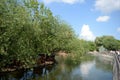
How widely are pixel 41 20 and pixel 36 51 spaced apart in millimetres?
6976

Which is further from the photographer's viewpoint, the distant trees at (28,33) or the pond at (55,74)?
the pond at (55,74)

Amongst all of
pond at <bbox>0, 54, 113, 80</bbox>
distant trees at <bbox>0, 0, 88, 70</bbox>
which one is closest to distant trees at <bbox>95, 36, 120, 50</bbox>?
distant trees at <bbox>0, 0, 88, 70</bbox>

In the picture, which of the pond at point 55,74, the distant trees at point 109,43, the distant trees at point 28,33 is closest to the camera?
the distant trees at point 28,33

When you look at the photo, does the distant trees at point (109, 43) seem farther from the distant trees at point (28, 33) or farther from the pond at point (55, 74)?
the pond at point (55, 74)

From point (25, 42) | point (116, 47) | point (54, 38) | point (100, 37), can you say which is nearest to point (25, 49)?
point (25, 42)

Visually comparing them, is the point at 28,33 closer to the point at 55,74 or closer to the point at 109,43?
the point at 55,74

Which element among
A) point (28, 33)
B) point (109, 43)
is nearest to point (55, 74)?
point (28, 33)

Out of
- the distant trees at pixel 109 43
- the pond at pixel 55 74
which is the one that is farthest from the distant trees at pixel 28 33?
the distant trees at pixel 109 43

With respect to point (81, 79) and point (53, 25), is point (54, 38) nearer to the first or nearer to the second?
point (53, 25)

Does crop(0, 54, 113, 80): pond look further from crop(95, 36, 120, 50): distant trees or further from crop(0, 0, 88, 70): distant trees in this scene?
crop(95, 36, 120, 50): distant trees

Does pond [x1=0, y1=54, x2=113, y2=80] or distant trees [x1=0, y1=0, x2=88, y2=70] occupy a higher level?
distant trees [x1=0, y1=0, x2=88, y2=70]

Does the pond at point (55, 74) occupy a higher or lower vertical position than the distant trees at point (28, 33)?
lower

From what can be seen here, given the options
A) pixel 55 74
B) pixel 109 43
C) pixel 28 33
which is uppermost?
pixel 109 43

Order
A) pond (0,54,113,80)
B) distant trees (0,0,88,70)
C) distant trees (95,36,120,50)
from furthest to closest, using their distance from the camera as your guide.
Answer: distant trees (95,36,120,50) → pond (0,54,113,80) → distant trees (0,0,88,70)
